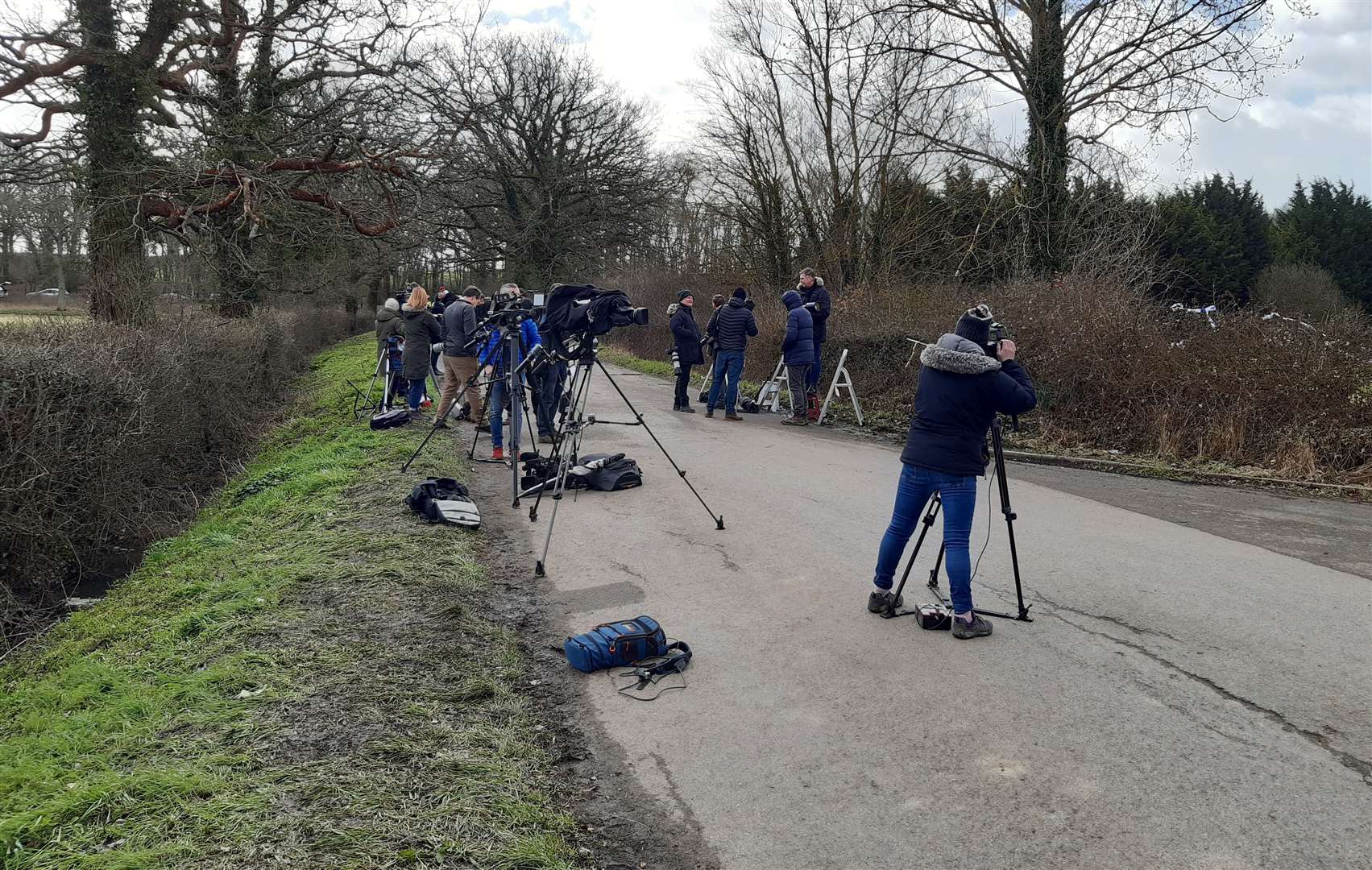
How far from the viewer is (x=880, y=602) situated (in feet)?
18.7

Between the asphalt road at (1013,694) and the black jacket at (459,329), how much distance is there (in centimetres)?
387

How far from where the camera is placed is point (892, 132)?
21.8 meters

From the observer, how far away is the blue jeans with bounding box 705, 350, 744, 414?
49.5 ft

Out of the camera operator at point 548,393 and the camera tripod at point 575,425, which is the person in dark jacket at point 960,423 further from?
the camera operator at point 548,393

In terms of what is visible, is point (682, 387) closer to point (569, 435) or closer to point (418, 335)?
point (418, 335)

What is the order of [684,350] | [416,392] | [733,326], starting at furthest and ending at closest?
[684,350], [733,326], [416,392]

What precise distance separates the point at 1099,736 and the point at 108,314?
15940 millimetres

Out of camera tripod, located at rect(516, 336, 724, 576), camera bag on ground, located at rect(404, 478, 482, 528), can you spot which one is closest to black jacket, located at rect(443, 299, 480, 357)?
camera tripod, located at rect(516, 336, 724, 576)

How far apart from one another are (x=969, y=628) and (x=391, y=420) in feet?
32.6

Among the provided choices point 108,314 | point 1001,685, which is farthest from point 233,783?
point 108,314

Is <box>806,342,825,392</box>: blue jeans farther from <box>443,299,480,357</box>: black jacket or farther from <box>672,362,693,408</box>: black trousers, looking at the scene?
<box>443,299,480,357</box>: black jacket

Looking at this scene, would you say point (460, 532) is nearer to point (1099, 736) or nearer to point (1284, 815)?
point (1099, 736)

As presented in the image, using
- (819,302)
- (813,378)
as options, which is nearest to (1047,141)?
→ (819,302)

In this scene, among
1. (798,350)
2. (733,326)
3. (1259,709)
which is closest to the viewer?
(1259,709)
